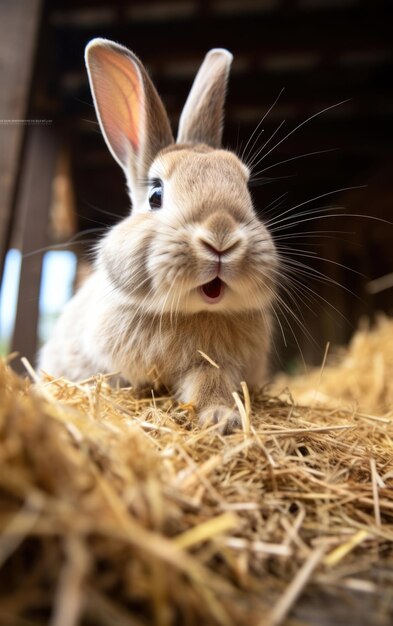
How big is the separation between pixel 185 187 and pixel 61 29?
2814 mm

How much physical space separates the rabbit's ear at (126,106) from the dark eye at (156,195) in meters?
0.22

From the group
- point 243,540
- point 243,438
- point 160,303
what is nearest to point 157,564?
point 243,540

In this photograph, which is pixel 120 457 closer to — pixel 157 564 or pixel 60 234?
pixel 157 564

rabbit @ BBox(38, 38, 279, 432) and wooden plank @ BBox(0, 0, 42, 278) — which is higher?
wooden plank @ BBox(0, 0, 42, 278)

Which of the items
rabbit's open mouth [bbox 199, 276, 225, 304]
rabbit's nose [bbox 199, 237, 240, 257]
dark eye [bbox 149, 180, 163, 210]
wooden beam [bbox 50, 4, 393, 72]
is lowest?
rabbit's open mouth [bbox 199, 276, 225, 304]

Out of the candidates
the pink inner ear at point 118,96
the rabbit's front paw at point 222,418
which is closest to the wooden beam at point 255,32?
the pink inner ear at point 118,96

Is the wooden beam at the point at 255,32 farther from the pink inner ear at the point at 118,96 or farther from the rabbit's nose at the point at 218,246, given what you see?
the rabbit's nose at the point at 218,246

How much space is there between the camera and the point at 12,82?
296 centimetres

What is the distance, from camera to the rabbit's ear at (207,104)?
251 centimetres

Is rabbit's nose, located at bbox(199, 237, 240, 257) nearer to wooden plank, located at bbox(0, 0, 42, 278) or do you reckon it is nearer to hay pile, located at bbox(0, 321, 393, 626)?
hay pile, located at bbox(0, 321, 393, 626)

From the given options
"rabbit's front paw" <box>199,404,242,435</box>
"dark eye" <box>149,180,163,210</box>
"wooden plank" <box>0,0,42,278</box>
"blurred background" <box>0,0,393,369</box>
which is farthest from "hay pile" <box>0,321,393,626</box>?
"wooden plank" <box>0,0,42,278</box>

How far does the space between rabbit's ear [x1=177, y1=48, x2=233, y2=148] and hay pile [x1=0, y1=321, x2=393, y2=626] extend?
1548mm

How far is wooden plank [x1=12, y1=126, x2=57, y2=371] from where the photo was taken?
12.9ft

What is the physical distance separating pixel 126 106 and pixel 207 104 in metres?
0.42
